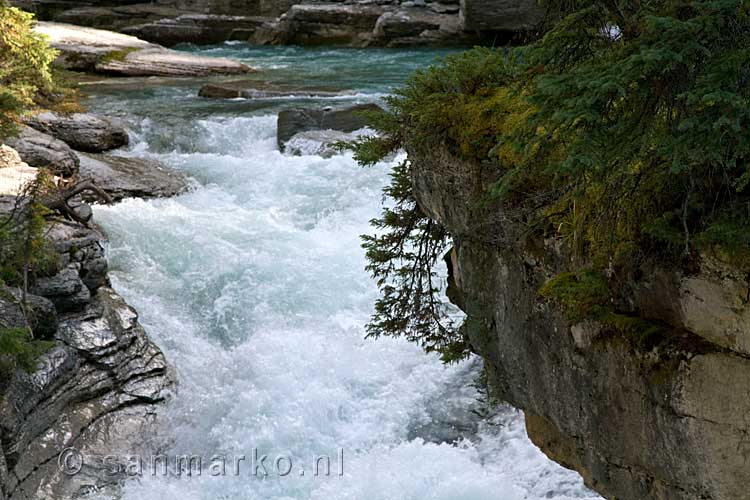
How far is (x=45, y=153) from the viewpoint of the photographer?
12461mm

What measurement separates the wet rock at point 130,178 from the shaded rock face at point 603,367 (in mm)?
7408

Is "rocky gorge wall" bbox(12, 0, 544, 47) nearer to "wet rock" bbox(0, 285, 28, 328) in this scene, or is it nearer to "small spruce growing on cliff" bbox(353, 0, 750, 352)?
"wet rock" bbox(0, 285, 28, 328)

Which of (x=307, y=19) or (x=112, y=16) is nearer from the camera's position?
(x=307, y=19)

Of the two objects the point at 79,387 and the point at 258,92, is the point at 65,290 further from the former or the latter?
the point at 258,92

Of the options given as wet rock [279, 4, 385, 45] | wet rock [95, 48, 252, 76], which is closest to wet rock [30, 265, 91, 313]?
wet rock [95, 48, 252, 76]

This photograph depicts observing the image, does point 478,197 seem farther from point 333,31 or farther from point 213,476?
point 333,31

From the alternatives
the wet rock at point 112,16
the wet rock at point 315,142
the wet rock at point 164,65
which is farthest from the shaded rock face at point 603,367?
the wet rock at point 112,16

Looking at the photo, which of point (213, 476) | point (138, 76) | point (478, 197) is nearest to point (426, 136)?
point (478, 197)

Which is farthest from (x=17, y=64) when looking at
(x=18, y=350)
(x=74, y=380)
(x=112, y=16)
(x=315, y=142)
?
(x=112, y=16)

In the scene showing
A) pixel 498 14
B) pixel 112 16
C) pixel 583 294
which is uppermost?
pixel 498 14

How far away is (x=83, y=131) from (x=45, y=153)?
8.18ft

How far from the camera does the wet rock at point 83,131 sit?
14.5m

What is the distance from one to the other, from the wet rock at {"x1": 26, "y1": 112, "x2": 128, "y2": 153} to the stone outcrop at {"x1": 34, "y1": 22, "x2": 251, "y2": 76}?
23.3 feet

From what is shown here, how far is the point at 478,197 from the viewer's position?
5836 mm
